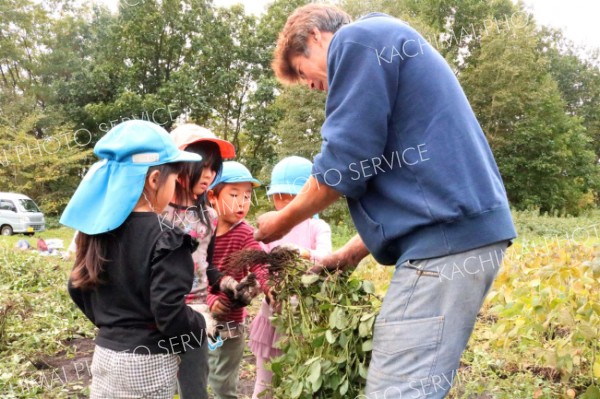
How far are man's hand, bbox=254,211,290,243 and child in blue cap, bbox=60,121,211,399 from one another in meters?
0.25

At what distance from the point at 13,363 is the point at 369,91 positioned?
133 inches

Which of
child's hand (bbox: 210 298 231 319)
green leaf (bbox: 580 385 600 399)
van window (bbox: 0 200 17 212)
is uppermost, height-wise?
van window (bbox: 0 200 17 212)

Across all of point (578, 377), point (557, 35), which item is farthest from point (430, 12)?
point (578, 377)

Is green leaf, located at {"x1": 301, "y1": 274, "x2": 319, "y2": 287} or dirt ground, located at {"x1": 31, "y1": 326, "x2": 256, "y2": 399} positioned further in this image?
dirt ground, located at {"x1": 31, "y1": 326, "x2": 256, "y2": 399}

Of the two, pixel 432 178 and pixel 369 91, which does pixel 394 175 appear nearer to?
pixel 432 178

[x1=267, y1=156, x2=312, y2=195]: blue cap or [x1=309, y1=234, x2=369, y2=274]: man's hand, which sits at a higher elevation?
[x1=267, y1=156, x2=312, y2=195]: blue cap

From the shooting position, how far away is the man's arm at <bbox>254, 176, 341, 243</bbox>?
156 cm

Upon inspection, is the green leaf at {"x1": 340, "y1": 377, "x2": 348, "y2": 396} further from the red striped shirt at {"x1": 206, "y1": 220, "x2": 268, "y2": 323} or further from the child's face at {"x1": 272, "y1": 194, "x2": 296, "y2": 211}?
the child's face at {"x1": 272, "y1": 194, "x2": 296, "y2": 211}

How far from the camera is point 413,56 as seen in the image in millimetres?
1495

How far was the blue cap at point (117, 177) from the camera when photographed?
1677 mm

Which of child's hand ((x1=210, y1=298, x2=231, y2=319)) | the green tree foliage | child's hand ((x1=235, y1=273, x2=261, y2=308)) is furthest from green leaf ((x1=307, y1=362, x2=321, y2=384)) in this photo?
the green tree foliage

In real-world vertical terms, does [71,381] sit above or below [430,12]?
below

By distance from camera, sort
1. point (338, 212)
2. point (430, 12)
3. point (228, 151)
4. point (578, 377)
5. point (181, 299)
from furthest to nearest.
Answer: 1. point (430, 12)
2. point (338, 212)
3. point (578, 377)
4. point (228, 151)
5. point (181, 299)

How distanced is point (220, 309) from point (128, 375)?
2.24 ft
